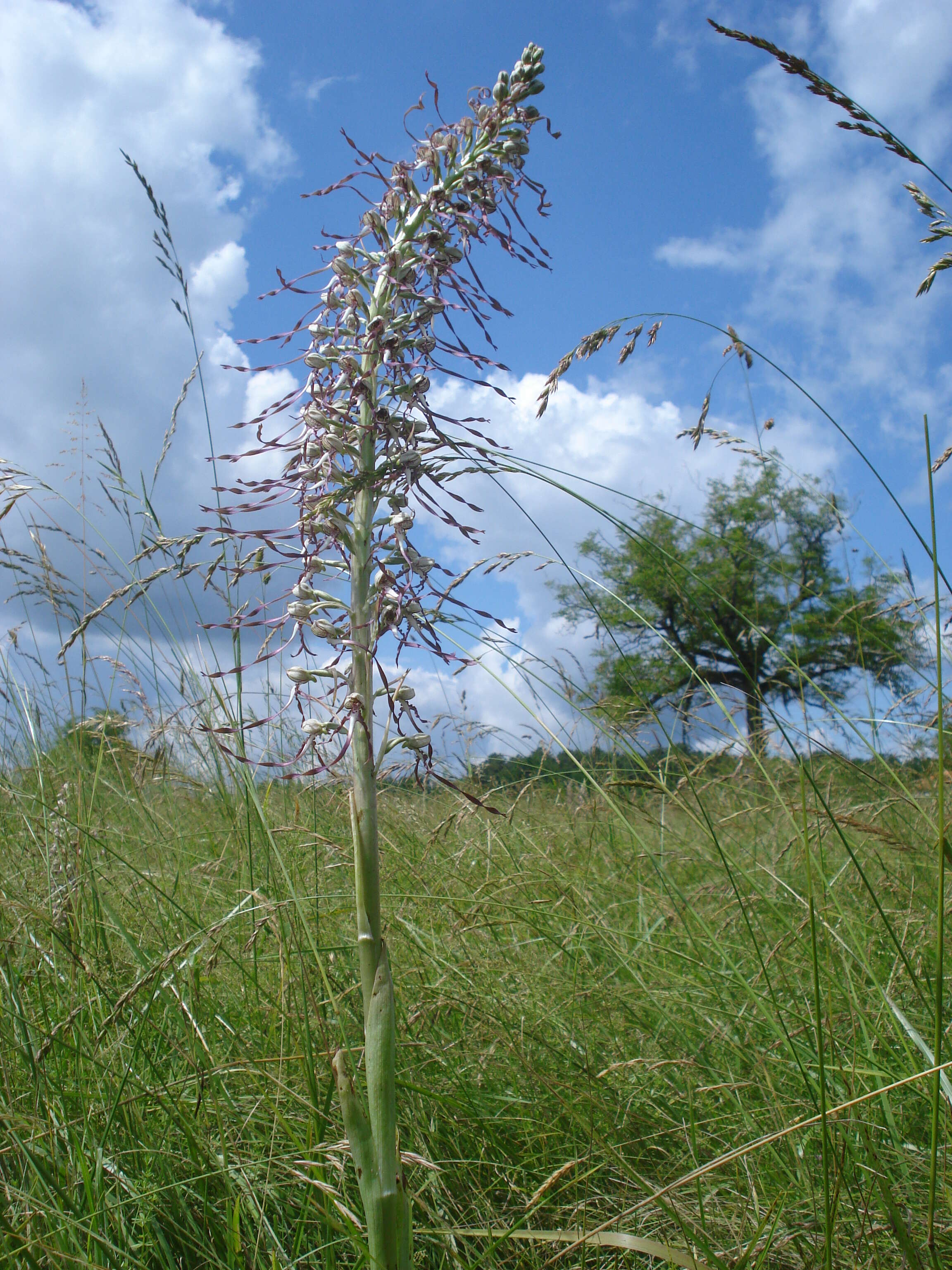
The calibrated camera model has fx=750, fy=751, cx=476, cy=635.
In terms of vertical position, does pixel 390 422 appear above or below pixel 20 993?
above

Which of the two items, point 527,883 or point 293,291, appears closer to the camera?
point 293,291

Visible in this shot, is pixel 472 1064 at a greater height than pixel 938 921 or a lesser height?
lesser

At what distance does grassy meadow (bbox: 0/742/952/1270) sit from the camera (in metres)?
1.45

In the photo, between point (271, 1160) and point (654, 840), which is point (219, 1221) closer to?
point (271, 1160)

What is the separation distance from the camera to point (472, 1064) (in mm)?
1969

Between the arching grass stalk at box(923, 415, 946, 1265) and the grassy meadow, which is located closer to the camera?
the arching grass stalk at box(923, 415, 946, 1265)

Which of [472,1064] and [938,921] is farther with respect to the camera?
[472,1064]

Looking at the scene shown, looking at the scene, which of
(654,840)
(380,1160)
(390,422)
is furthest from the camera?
(654,840)

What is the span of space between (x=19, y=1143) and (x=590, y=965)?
1.68 m

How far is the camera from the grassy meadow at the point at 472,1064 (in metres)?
1.45

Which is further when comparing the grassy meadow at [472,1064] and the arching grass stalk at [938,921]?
the grassy meadow at [472,1064]

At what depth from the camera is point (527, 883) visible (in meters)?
2.69

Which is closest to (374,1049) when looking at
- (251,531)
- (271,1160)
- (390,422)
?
(271,1160)

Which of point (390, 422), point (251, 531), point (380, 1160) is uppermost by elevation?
point (390, 422)
